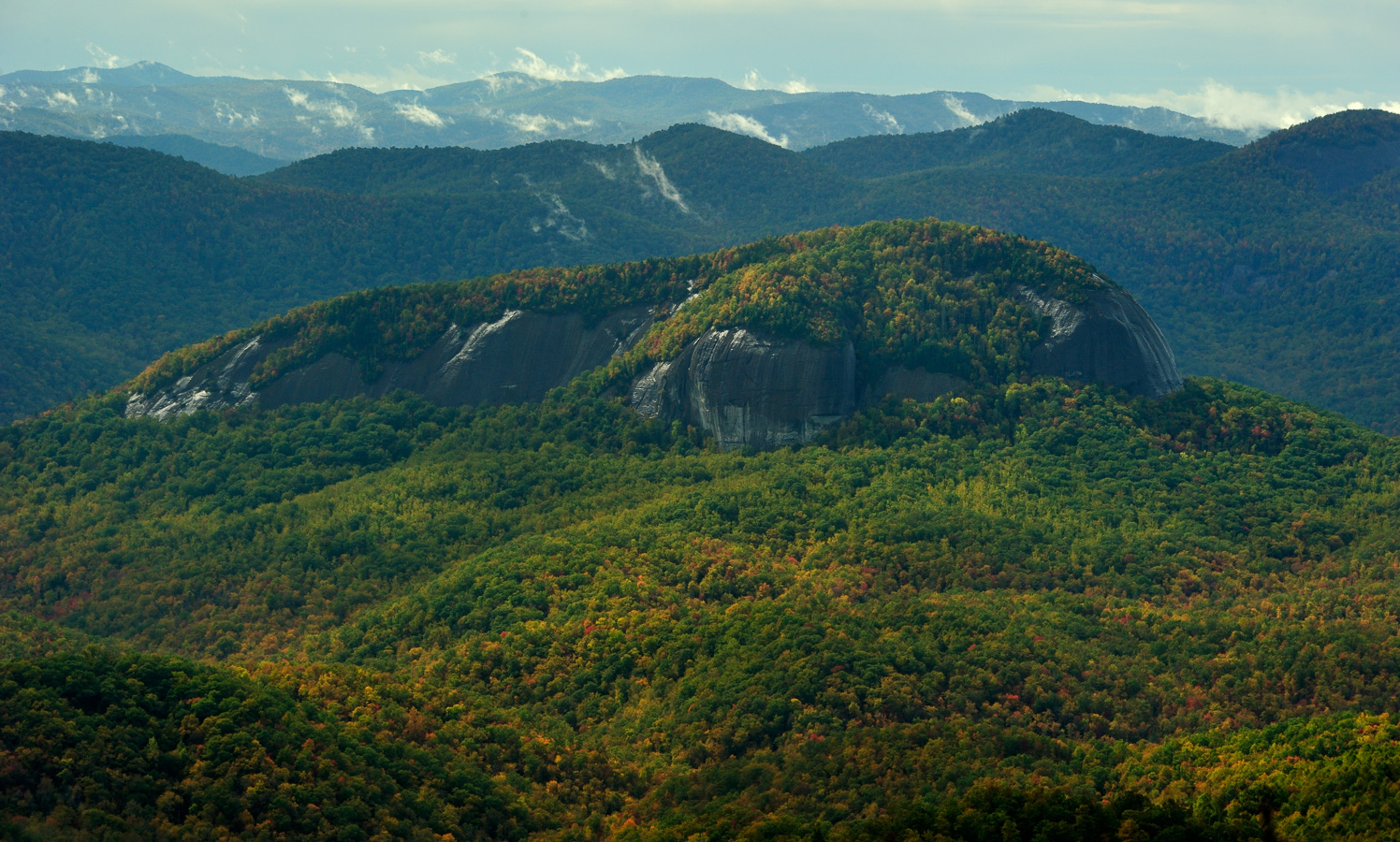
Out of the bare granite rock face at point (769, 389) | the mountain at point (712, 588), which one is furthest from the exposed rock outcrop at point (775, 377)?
the mountain at point (712, 588)

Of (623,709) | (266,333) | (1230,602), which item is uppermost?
(266,333)

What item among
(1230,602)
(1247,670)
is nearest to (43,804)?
(1247,670)

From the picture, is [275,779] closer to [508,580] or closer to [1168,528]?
[508,580]

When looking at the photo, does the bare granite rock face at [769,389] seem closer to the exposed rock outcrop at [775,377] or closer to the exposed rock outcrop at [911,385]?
the exposed rock outcrop at [775,377]

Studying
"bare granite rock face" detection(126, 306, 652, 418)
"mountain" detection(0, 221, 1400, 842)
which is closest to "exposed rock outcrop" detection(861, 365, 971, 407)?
"mountain" detection(0, 221, 1400, 842)

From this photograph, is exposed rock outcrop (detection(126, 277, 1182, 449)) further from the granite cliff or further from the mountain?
the mountain

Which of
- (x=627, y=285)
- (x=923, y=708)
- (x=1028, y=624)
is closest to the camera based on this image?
(x=923, y=708)
